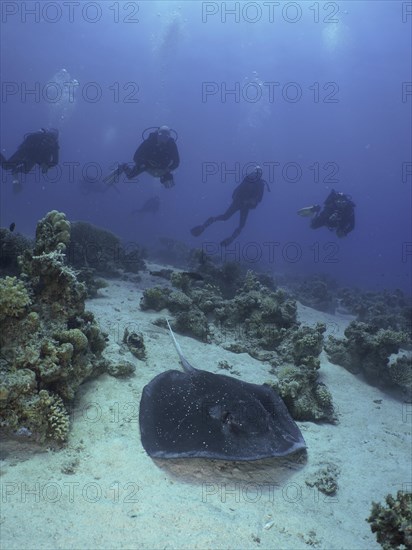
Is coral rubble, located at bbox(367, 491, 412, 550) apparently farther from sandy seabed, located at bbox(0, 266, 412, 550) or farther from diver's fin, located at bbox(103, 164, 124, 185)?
diver's fin, located at bbox(103, 164, 124, 185)

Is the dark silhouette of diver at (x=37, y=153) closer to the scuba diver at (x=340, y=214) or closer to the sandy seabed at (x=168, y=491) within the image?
the scuba diver at (x=340, y=214)

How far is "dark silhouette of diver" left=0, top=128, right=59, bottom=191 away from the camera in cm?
1261

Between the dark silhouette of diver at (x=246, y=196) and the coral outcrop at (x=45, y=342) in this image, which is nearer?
the coral outcrop at (x=45, y=342)

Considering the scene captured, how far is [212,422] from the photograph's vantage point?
352cm

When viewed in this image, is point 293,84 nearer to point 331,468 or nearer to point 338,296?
point 338,296

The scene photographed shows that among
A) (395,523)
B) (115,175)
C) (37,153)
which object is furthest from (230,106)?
(395,523)

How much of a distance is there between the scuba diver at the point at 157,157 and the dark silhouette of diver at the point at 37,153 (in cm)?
222

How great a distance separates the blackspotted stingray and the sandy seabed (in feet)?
1.55

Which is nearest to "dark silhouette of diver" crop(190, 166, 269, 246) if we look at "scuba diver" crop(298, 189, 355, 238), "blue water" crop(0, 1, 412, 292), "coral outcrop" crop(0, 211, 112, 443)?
"scuba diver" crop(298, 189, 355, 238)

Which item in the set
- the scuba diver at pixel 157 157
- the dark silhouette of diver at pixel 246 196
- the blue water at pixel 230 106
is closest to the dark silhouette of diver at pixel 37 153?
the scuba diver at pixel 157 157

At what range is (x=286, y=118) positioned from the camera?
103812 millimetres

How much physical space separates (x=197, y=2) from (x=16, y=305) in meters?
67.5

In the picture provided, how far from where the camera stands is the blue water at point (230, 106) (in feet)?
170

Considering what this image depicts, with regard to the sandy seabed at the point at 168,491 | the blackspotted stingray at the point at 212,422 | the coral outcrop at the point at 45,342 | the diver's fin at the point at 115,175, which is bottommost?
the sandy seabed at the point at 168,491
